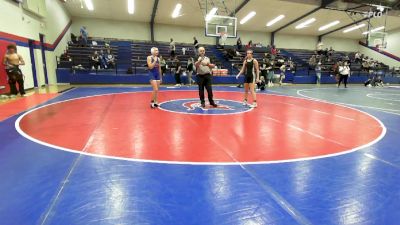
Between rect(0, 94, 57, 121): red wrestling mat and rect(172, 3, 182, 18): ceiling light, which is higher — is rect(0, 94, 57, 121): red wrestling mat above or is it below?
below

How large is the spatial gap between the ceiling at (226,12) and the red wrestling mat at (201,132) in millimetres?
14758

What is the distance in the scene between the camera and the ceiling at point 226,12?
21.1 meters

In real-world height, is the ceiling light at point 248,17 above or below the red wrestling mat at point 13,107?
above

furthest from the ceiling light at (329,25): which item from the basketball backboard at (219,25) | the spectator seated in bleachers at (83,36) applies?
the spectator seated in bleachers at (83,36)

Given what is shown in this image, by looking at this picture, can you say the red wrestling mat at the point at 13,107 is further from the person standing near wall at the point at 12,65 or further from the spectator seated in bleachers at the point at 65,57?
the spectator seated in bleachers at the point at 65,57

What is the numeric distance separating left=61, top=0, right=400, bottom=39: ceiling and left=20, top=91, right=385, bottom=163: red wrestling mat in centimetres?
1476

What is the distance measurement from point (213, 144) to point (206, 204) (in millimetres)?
1969

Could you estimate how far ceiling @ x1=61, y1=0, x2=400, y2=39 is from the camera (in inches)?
832

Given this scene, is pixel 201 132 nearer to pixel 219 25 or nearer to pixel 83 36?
pixel 219 25

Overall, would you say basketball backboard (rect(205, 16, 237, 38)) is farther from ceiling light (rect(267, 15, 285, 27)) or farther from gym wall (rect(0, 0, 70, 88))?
ceiling light (rect(267, 15, 285, 27))

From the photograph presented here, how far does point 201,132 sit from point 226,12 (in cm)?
1795

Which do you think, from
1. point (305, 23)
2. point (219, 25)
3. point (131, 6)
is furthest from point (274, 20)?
point (131, 6)

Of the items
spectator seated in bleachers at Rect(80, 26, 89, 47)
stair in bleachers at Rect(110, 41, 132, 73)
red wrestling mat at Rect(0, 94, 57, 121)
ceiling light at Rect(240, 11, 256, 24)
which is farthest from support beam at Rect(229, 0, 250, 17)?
red wrestling mat at Rect(0, 94, 57, 121)

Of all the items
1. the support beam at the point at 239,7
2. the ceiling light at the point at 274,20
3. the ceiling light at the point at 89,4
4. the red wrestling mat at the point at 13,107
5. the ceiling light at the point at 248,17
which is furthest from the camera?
the ceiling light at the point at 274,20
